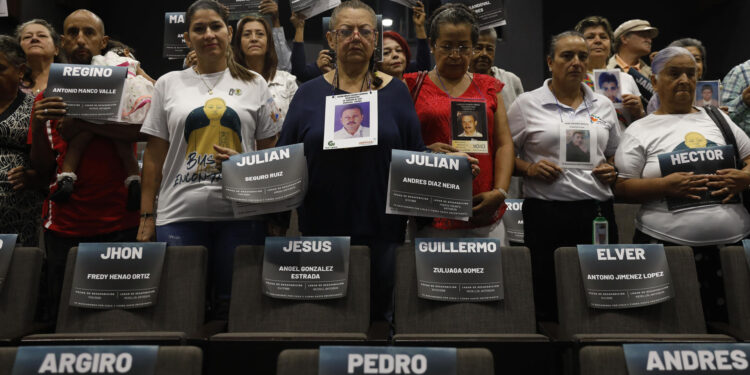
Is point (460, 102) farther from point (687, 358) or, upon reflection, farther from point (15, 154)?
point (15, 154)

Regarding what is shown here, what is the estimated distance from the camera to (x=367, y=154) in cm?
200

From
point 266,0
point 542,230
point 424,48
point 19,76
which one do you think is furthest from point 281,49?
point 542,230

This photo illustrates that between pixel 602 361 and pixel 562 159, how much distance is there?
1067mm

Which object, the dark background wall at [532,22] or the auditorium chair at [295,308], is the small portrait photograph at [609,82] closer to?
the auditorium chair at [295,308]

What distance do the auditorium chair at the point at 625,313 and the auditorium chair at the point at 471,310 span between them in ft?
0.33

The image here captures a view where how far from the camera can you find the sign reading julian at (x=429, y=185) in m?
1.87

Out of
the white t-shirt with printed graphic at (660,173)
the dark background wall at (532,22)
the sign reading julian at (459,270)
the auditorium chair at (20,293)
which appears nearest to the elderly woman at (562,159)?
the white t-shirt with printed graphic at (660,173)

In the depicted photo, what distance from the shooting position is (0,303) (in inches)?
72.2

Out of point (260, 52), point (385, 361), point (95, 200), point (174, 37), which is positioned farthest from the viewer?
point (174, 37)

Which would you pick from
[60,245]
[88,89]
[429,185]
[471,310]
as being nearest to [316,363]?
[471,310]

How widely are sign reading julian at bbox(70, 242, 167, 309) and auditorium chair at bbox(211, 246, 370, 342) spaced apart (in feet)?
0.80

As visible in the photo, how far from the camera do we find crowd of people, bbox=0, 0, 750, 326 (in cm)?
205

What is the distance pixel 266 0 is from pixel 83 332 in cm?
207

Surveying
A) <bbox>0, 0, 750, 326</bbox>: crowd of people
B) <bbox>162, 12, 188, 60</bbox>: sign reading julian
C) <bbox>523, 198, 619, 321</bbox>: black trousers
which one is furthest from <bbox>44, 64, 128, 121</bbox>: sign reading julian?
<bbox>523, 198, 619, 321</bbox>: black trousers
